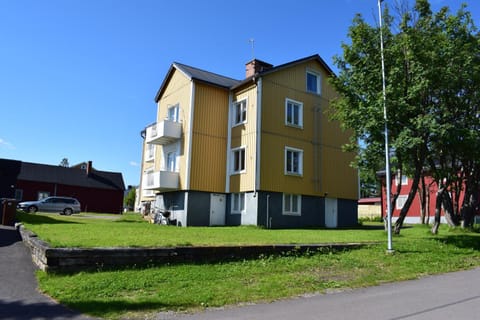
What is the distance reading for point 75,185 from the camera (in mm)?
52594

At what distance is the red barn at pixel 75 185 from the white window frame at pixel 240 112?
110ft

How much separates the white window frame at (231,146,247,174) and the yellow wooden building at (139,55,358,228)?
6 cm

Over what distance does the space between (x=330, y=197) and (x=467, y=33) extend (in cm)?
1373

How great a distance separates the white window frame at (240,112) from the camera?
25.6m

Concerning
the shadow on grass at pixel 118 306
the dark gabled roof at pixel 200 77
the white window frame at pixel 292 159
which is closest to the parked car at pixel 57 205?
the dark gabled roof at pixel 200 77

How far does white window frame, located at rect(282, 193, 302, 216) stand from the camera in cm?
2475

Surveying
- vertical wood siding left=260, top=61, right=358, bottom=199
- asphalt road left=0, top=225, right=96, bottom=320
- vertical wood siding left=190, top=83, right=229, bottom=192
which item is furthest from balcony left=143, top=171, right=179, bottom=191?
asphalt road left=0, top=225, right=96, bottom=320

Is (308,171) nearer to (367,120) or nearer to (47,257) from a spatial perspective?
(367,120)

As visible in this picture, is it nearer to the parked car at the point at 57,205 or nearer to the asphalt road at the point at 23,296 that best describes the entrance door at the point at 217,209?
the asphalt road at the point at 23,296

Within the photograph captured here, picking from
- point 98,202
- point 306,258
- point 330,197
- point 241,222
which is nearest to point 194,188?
point 241,222

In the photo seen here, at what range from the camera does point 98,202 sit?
178ft

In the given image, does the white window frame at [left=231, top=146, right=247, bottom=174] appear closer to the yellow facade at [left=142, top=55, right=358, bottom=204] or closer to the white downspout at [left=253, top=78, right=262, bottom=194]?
the yellow facade at [left=142, top=55, right=358, bottom=204]

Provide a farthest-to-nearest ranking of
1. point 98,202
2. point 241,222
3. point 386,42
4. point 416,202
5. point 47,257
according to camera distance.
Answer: point 98,202, point 416,202, point 241,222, point 386,42, point 47,257

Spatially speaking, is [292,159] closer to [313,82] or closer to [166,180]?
[313,82]
